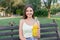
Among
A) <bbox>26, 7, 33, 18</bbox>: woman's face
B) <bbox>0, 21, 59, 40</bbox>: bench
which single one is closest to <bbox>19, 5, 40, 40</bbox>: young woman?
<bbox>26, 7, 33, 18</bbox>: woman's face

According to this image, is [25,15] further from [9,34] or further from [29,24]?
[9,34]

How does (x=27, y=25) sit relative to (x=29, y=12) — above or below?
below

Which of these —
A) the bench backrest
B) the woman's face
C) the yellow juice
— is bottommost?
the bench backrest

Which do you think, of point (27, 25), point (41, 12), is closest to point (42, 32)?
point (27, 25)

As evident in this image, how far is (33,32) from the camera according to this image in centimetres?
531

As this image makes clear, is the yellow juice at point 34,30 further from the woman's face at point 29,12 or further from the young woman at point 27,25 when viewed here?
the woman's face at point 29,12

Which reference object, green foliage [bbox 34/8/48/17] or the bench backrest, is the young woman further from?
green foliage [bbox 34/8/48/17]

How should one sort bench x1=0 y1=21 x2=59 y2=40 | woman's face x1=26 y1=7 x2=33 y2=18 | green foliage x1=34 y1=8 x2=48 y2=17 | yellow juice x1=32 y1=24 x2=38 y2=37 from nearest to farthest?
1. yellow juice x1=32 y1=24 x2=38 y2=37
2. woman's face x1=26 y1=7 x2=33 y2=18
3. bench x1=0 y1=21 x2=59 y2=40
4. green foliage x1=34 y1=8 x2=48 y2=17

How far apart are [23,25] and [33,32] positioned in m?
0.31

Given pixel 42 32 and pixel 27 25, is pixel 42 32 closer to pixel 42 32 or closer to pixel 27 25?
pixel 42 32

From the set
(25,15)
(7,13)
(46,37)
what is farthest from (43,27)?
(7,13)

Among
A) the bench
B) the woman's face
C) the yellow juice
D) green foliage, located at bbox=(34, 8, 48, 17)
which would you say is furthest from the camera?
green foliage, located at bbox=(34, 8, 48, 17)

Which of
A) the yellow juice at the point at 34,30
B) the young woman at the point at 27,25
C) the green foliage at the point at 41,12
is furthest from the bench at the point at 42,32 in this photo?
the green foliage at the point at 41,12

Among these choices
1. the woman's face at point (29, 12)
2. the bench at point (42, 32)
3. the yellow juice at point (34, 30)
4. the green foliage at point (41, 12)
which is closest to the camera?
the yellow juice at point (34, 30)
